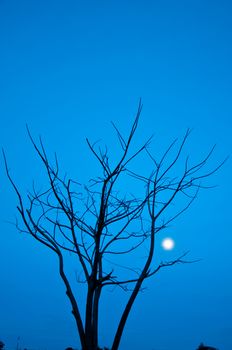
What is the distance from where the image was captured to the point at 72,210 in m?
4.43

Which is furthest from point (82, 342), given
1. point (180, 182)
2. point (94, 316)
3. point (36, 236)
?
point (180, 182)

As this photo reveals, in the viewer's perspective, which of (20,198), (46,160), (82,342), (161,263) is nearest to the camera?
(82,342)

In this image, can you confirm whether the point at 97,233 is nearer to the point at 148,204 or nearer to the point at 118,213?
the point at 118,213

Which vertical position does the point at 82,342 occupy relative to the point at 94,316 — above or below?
below

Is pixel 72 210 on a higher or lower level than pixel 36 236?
higher

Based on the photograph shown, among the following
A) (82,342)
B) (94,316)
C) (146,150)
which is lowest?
A: (82,342)

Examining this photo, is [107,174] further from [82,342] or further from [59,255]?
[82,342]

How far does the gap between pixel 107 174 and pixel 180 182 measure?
0.97 m

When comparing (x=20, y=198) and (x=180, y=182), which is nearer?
(x=20, y=198)

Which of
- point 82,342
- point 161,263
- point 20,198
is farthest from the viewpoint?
point 161,263

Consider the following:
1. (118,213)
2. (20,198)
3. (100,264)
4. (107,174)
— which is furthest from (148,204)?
(20,198)

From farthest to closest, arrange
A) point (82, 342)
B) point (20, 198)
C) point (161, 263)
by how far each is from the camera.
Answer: point (161, 263) → point (20, 198) → point (82, 342)

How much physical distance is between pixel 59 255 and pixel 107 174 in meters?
1.12

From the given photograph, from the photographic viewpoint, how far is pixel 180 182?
14.9ft
